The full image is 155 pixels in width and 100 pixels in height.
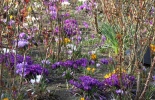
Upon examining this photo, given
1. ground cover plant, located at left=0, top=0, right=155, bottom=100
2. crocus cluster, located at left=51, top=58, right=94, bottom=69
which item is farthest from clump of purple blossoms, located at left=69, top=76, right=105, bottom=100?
crocus cluster, located at left=51, top=58, right=94, bottom=69

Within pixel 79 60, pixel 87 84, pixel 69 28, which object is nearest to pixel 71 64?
pixel 79 60

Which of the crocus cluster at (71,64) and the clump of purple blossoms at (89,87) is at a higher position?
the crocus cluster at (71,64)

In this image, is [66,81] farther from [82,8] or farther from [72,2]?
[72,2]

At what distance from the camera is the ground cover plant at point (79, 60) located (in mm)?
3766

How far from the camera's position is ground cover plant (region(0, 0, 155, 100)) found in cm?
377

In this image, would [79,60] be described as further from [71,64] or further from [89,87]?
[89,87]

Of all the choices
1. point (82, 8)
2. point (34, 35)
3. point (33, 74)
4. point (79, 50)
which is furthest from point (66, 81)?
point (82, 8)

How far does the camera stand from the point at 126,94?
403 cm

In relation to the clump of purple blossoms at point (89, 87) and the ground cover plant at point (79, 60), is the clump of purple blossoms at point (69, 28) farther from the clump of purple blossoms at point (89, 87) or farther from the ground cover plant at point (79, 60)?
the clump of purple blossoms at point (89, 87)

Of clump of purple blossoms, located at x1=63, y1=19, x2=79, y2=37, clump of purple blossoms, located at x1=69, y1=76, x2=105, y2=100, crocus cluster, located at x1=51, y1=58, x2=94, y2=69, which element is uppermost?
clump of purple blossoms, located at x1=63, y1=19, x2=79, y2=37

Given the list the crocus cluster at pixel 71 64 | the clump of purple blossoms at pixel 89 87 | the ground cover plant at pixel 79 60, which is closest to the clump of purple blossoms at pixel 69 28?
the ground cover plant at pixel 79 60

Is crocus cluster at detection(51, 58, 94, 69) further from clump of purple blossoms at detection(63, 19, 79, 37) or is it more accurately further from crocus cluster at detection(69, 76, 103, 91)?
clump of purple blossoms at detection(63, 19, 79, 37)

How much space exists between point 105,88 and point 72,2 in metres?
5.24

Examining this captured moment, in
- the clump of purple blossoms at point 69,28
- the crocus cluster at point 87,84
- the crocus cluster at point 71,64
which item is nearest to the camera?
the crocus cluster at point 87,84
